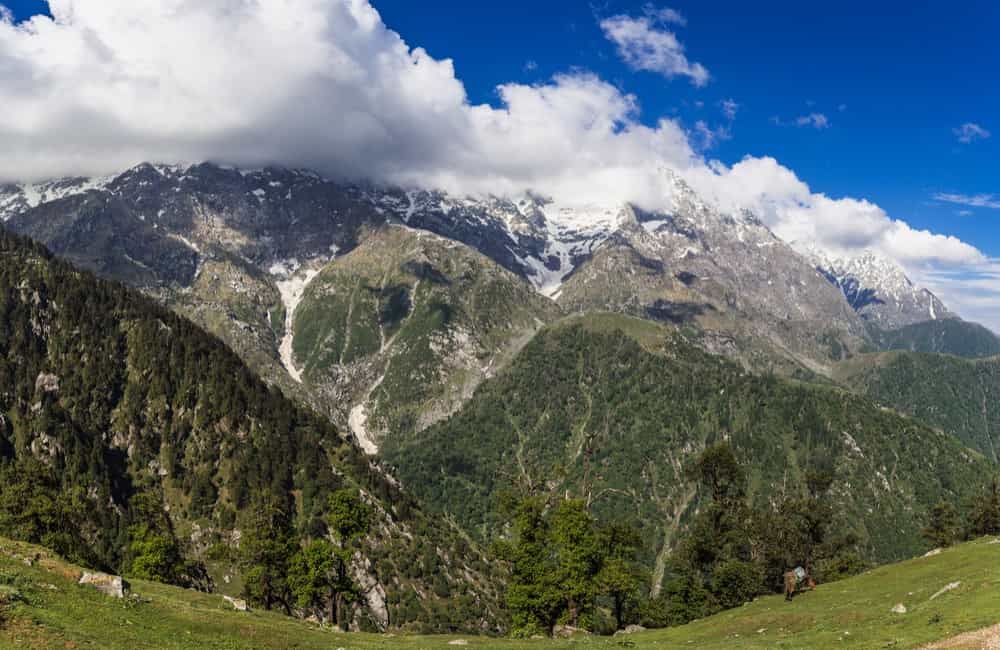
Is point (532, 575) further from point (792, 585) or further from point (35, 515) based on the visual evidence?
point (35, 515)

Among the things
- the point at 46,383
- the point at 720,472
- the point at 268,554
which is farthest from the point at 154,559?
the point at 46,383

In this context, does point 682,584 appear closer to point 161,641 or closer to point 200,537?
point 161,641

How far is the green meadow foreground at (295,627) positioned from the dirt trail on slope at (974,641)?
0.41 metres

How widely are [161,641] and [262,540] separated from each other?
5183 centimetres

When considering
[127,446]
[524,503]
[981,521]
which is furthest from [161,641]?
[127,446]

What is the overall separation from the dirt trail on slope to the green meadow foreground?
0.41 m

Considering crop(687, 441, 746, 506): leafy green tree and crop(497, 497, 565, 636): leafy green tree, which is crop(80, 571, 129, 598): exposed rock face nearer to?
crop(497, 497, 565, 636): leafy green tree

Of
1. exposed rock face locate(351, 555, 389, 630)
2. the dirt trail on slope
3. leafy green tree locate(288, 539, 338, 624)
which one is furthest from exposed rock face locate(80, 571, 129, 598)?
exposed rock face locate(351, 555, 389, 630)

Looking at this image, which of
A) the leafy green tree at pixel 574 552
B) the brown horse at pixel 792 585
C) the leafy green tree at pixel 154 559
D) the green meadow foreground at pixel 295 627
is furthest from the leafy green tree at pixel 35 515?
the brown horse at pixel 792 585

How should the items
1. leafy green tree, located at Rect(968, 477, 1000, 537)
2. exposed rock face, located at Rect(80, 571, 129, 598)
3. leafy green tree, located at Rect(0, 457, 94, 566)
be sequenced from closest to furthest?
exposed rock face, located at Rect(80, 571, 129, 598) < leafy green tree, located at Rect(0, 457, 94, 566) < leafy green tree, located at Rect(968, 477, 1000, 537)

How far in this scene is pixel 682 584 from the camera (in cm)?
10494

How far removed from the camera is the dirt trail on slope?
3091 cm

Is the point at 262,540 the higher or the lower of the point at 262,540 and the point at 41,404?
the lower

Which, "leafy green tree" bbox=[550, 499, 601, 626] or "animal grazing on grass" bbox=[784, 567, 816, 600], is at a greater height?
"leafy green tree" bbox=[550, 499, 601, 626]
